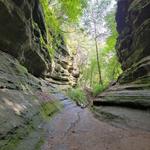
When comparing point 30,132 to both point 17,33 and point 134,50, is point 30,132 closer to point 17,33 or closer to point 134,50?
point 17,33

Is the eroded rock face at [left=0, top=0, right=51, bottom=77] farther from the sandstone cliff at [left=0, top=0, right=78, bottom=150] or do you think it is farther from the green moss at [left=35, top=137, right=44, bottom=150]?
the green moss at [left=35, top=137, right=44, bottom=150]

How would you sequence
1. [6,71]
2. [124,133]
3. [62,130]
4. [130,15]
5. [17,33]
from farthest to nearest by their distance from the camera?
[130,15]
[17,33]
[6,71]
[62,130]
[124,133]

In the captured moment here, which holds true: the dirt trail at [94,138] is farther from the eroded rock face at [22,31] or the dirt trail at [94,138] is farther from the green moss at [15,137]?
the eroded rock face at [22,31]

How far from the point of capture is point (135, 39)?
673 inches

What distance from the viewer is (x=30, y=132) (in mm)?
5441

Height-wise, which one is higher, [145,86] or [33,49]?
[33,49]

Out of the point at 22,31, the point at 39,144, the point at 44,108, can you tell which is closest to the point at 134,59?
the point at 22,31

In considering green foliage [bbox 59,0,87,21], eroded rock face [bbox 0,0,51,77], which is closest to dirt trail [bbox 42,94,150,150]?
eroded rock face [bbox 0,0,51,77]

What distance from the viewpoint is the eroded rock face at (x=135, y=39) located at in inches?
520

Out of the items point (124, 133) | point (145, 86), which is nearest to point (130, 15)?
point (145, 86)

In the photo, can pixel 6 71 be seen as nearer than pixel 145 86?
Yes

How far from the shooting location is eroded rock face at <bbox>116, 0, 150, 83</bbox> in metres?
13.2

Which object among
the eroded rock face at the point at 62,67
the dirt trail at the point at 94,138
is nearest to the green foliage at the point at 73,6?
the eroded rock face at the point at 62,67

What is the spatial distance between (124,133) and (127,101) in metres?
2.77
